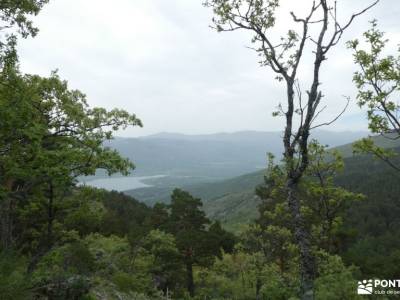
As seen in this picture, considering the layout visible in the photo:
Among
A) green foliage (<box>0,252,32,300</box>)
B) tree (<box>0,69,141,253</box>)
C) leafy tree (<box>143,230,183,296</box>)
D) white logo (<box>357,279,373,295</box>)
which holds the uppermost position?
tree (<box>0,69,141,253</box>)

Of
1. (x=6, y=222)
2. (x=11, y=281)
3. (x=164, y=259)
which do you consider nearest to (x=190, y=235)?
(x=164, y=259)

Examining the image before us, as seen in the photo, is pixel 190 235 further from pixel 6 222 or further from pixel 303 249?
pixel 303 249

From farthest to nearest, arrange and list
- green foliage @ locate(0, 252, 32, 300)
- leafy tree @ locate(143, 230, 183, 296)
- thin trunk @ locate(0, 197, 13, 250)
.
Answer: leafy tree @ locate(143, 230, 183, 296) → thin trunk @ locate(0, 197, 13, 250) → green foliage @ locate(0, 252, 32, 300)

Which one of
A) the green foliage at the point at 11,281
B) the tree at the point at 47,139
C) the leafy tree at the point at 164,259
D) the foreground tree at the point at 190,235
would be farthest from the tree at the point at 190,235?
the green foliage at the point at 11,281

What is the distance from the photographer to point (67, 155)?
11688 millimetres

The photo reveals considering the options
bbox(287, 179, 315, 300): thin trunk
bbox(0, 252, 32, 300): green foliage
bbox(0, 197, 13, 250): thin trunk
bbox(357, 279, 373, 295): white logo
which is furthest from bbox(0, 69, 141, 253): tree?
bbox(357, 279, 373, 295): white logo

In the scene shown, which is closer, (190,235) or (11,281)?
(11,281)

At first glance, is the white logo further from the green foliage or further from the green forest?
the green foliage

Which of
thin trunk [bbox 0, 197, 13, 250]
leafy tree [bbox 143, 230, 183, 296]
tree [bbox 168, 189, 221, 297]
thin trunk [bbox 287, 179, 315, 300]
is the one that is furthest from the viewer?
tree [bbox 168, 189, 221, 297]

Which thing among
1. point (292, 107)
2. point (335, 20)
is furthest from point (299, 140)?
point (335, 20)

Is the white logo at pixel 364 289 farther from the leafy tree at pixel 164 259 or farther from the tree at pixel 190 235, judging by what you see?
the tree at pixel 190 235

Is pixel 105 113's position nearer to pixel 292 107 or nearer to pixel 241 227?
pixel 292 107

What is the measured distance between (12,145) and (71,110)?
6.04 meters

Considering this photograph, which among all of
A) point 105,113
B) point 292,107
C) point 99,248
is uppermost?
point 105,113
